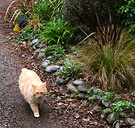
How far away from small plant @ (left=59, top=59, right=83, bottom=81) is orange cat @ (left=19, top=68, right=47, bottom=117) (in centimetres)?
98

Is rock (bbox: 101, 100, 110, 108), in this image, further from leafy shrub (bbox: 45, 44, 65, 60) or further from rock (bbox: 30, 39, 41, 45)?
rock (bbox: 30, 39, 41, 45)

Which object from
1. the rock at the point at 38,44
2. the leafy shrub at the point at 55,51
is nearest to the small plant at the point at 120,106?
the leafy shrub at the point at 55,51

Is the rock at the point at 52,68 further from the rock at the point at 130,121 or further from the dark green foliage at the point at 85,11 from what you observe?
the rock at the point at 130,121

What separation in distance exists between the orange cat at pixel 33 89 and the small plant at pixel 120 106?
1.33 m

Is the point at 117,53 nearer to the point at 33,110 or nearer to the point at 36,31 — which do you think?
the point at 33,110

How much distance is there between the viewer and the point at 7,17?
8969 mm

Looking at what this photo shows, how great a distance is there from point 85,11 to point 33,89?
320 cm

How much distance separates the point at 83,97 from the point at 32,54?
8.78 feet

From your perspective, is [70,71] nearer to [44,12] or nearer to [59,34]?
[59,34]

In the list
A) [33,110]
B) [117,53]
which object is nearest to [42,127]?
[33,110]

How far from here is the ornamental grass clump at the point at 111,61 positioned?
4.46 metres

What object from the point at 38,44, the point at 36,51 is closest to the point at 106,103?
the point at 36,51

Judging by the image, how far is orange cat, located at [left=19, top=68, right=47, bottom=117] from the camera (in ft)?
11.9

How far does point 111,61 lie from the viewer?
4.54 m
